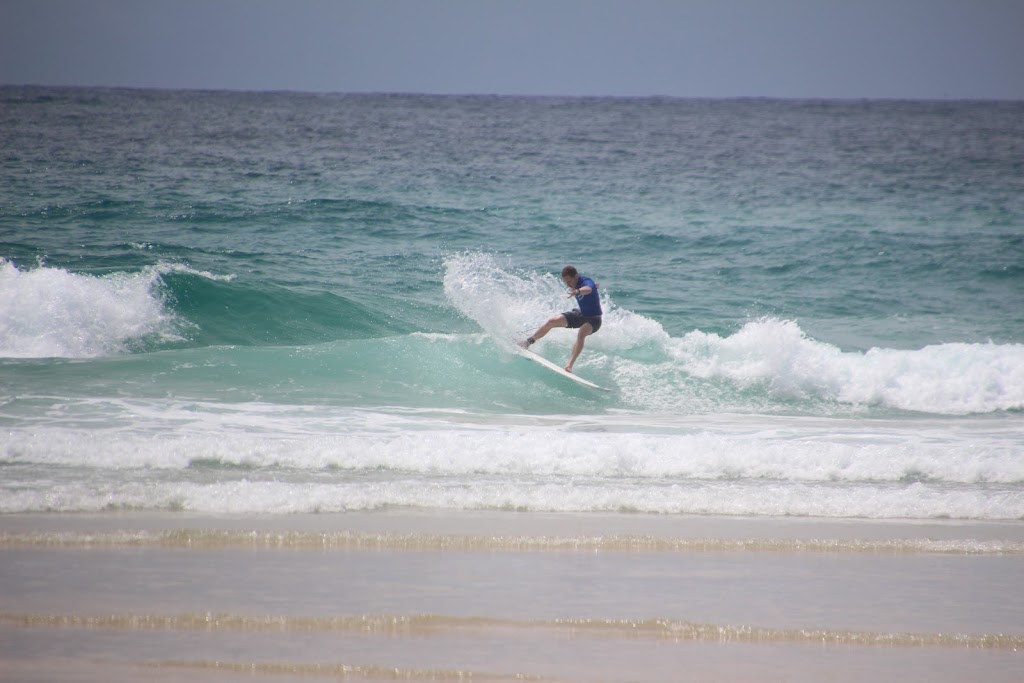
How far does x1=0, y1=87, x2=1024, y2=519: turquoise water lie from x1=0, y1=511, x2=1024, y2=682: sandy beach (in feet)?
2.29

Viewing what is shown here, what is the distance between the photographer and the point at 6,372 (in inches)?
448

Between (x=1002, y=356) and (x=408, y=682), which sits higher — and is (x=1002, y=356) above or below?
above

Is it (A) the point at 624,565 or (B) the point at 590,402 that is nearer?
(A) the point at 624,565

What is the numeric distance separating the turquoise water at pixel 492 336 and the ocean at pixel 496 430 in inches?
2.6

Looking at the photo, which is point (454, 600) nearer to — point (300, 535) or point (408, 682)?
point (408, 682)

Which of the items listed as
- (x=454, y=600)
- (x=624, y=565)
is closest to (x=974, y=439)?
(x=624, y=565)

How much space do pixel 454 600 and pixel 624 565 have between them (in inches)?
46.4

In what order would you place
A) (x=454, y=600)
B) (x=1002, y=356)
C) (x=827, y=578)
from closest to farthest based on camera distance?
(x=454, y=600)
(x=827, y=578)
(x=1002, y=356)

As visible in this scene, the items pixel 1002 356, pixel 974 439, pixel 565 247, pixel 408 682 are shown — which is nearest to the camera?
pixel 408 682

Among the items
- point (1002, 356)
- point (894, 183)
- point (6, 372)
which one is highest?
point (894, 183)

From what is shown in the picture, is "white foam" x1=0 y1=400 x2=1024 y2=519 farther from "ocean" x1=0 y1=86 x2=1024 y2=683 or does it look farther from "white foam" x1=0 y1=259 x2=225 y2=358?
"white foam" x1=0 y1=259 x2=225 y2=358

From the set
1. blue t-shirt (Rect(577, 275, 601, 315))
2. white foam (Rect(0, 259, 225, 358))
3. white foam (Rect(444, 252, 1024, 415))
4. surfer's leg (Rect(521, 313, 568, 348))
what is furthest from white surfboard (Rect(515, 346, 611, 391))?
white foam (Rect(0, 259, 225, 358))

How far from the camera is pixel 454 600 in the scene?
203 inches

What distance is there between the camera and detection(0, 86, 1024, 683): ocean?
479 centimetres
